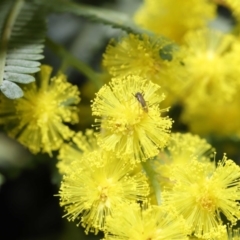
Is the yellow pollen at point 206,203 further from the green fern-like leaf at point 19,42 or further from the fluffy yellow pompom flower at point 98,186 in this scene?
the green fern-like leaf at point 19,42

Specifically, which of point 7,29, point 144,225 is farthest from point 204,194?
point 7,29

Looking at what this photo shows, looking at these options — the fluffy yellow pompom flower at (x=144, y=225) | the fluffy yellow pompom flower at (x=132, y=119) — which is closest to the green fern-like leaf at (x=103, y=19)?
the fluffy yellow pompom flower at (x=132, y=119)

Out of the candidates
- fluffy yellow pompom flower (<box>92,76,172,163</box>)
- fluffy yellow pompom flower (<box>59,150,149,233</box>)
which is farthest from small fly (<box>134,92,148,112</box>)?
fluffy yellow pompom flower (<box>59,150,149,233</box>)

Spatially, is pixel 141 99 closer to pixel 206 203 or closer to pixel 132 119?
pixel 132 119

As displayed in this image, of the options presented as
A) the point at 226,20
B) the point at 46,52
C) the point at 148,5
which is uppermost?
the point at 226,20

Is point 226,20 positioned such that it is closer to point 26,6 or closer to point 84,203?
point 26,6

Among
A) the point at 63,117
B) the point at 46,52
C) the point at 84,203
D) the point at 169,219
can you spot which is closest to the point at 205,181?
the point at 169,219
